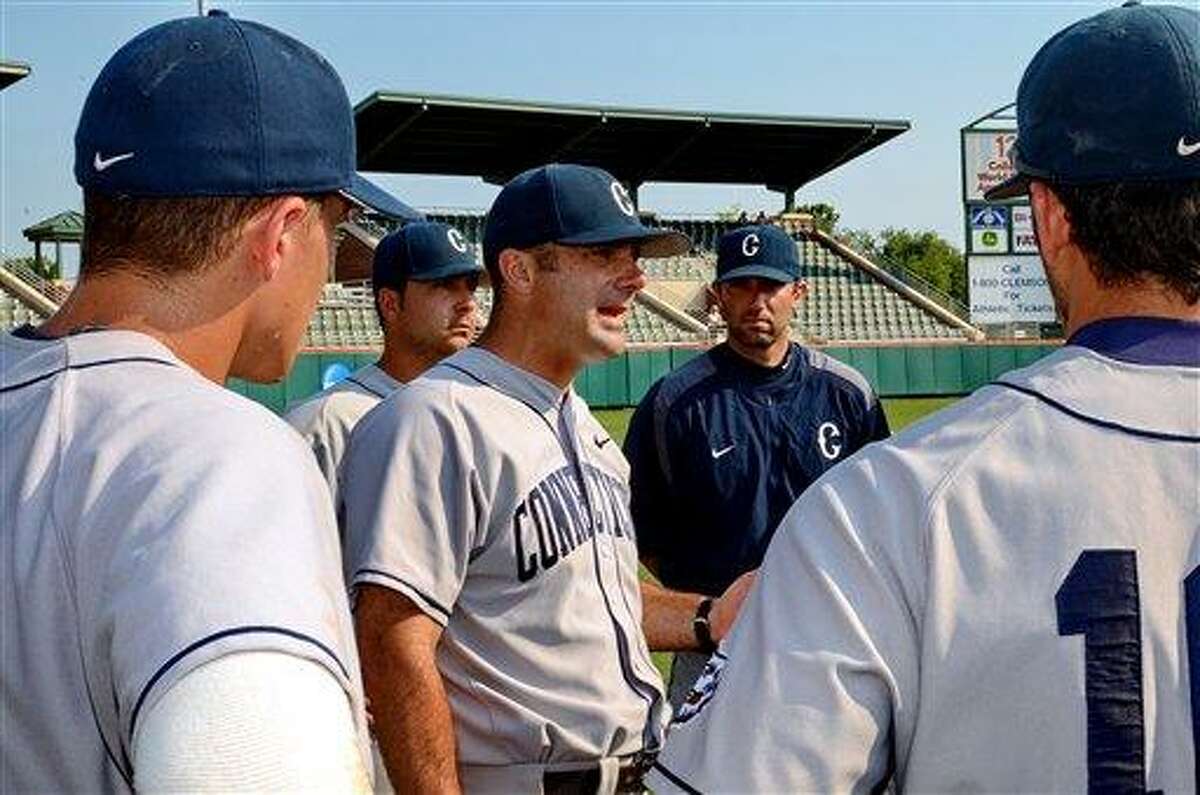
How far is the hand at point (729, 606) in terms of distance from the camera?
6.97 feet

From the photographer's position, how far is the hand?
2123 millimetres

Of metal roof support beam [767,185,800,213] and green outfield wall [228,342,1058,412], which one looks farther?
metal roof support beam [767,185,800,213]

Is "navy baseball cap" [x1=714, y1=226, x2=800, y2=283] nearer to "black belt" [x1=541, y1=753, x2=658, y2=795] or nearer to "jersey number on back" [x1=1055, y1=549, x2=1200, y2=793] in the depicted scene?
"black belt" [x1=541, y1=753, x2=658, y2=795]

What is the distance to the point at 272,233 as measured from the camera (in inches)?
53.0

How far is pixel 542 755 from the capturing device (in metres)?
2.58

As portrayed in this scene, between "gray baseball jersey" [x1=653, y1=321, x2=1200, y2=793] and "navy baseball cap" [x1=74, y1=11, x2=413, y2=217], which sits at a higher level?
"navy baseball cap" [x1=74, y1=11, x2=413, y2=217]

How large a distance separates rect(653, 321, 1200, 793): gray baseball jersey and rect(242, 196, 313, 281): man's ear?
57cm

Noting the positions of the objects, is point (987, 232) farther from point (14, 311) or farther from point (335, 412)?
point (335, 412)

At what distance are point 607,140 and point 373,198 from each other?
31.5 metres

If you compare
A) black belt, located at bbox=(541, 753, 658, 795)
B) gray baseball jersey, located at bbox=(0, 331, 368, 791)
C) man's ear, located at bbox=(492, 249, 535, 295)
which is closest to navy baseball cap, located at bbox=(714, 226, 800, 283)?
man's ear, located at bbox=(492, 249, 535, 295)

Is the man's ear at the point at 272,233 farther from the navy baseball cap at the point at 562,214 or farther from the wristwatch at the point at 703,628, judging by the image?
the navy baseball cap at the point at 562,214

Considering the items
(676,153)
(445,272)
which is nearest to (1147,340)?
(445,272)

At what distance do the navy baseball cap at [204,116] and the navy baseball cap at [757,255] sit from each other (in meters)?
3.45

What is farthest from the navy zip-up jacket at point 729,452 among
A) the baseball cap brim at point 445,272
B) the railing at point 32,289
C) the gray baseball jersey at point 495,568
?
the railing at point 32,289
